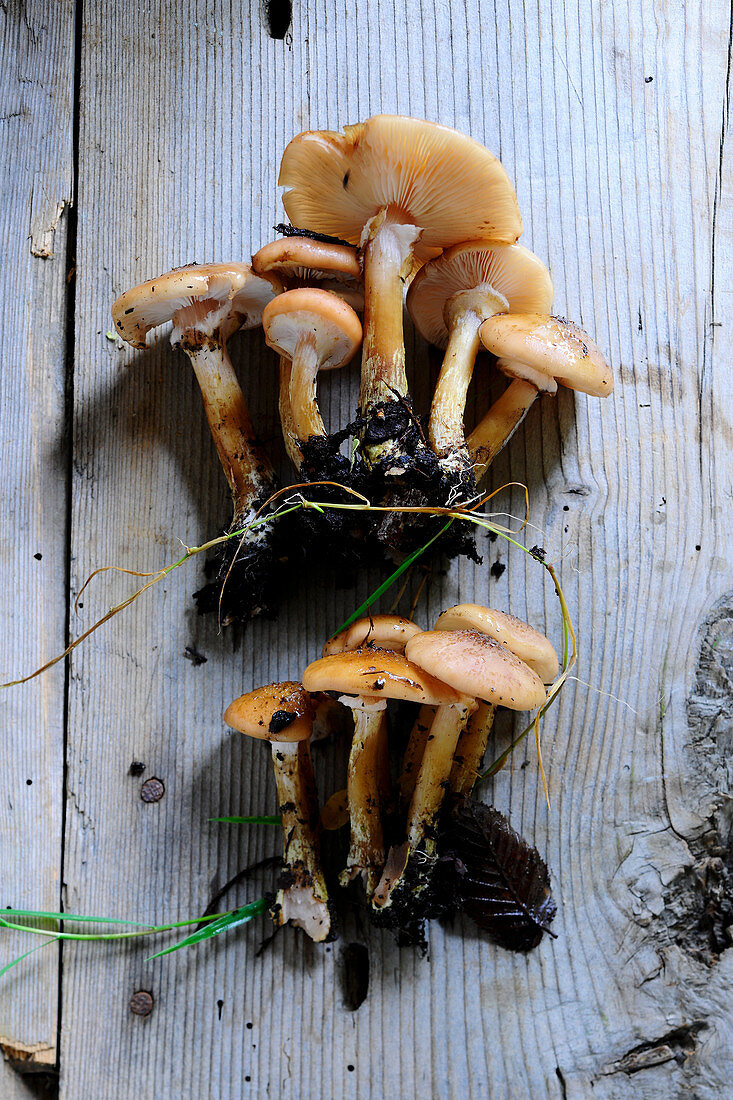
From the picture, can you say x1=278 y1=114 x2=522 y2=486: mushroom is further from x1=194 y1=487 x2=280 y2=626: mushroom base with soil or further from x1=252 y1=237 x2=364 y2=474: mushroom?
x1=194 y1=487 x2=280 y2=626: mushroom base with soil

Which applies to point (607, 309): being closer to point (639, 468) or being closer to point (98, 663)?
point (639, 468)

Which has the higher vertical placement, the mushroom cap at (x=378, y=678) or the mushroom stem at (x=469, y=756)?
the mushroom cap at (x=378, y=678)

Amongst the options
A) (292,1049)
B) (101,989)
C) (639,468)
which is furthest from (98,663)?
(639,468)

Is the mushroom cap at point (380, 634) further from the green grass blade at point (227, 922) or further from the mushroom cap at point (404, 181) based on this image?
the mushroom cap at point (404, 181)

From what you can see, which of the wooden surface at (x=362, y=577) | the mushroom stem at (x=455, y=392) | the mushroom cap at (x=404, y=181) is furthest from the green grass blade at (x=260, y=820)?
the mushroom cap at (x=404, y=181)

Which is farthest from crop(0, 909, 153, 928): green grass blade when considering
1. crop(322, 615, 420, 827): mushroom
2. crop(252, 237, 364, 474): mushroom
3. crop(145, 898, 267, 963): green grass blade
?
crop(252, 237, 364, 474): mushroom

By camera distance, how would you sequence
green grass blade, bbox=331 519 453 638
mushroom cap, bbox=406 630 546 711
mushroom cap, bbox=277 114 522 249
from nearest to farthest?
mushroom cap, bbox=406 630 546 711, mushroom cap, bbox=277 114 522 249, green grass blade, bbox=331 519 453 638
